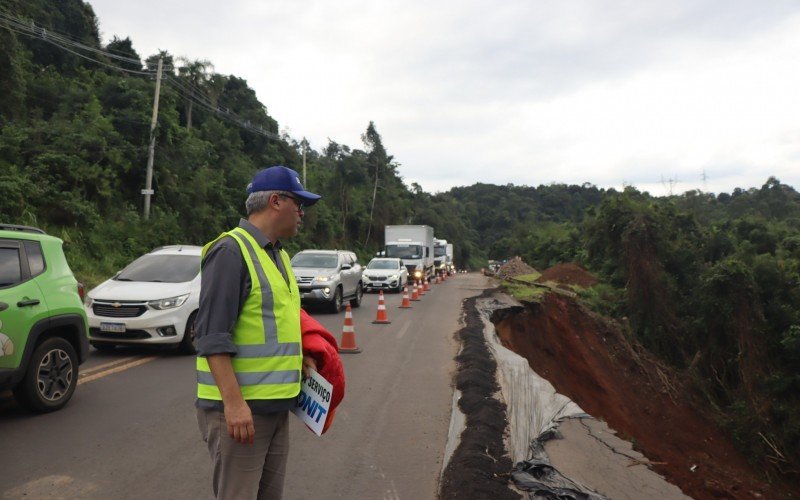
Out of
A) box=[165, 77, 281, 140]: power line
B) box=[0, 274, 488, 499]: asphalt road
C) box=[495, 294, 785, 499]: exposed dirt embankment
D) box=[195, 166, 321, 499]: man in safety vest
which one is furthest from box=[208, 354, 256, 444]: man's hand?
box=[165, 77, 281, 140]: power line

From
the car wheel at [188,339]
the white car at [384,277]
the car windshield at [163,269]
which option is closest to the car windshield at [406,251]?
the white car at [384,277]

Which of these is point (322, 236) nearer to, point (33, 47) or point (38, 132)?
point (33, 47)

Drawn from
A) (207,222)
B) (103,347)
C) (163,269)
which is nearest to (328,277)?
(163,269)

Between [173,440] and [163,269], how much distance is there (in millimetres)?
5062

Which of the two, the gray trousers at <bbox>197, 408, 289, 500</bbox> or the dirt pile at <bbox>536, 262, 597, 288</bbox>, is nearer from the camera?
the gray trousers at <bbox>197, 408, 289, 500</bbox>

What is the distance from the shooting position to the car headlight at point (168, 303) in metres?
8.80

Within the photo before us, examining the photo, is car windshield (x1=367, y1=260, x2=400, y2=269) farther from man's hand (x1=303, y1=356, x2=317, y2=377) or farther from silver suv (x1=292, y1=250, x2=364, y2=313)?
man's hand (x1=303, y1=356, x2=317, y2=377)

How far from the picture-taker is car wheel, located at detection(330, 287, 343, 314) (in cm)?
1636

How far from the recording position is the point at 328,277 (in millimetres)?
16281

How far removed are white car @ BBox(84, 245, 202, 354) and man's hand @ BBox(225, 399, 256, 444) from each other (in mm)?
6441

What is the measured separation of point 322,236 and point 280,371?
153 feet

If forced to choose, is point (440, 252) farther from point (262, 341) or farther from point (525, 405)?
point (262, 341)

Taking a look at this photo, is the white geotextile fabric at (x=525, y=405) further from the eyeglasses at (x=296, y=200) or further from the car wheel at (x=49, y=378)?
the car wheel at (x=49, y=378)

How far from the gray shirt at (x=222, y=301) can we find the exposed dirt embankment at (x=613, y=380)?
12013mm
